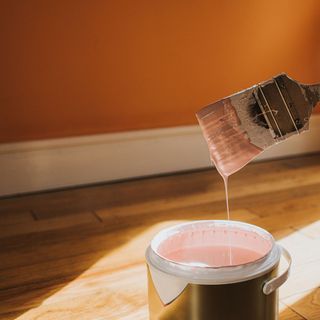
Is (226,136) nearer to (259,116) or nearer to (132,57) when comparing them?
(259,116)

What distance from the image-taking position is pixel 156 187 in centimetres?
174

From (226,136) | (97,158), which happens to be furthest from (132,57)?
(226,136)

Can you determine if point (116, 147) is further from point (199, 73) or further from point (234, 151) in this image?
point (234, 151)

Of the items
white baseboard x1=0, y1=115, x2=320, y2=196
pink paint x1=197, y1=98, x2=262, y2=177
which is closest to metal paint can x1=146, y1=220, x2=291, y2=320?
pink paint x1=197, y1=98, x2=262, y2=177

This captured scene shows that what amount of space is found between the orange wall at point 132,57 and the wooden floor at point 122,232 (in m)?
0.24

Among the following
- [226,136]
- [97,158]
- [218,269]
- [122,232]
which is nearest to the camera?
[218,269]

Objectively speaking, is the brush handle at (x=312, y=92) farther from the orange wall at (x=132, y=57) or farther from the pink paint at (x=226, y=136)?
the orange wall at (x=132, y=57)

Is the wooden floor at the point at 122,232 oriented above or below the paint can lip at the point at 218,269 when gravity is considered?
below

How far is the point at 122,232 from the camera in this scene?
4.43 ft

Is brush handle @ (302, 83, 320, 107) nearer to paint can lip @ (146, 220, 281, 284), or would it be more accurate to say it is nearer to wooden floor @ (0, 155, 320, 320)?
paint can lip @ (146, 220, 281, 284)

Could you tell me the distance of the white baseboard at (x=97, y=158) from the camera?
168 cm

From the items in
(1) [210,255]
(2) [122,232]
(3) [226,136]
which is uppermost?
(3) [226,136]

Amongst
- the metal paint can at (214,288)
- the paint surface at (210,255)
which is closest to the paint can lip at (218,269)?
the metal paint can at (214,288)

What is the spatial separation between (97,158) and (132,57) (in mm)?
359
